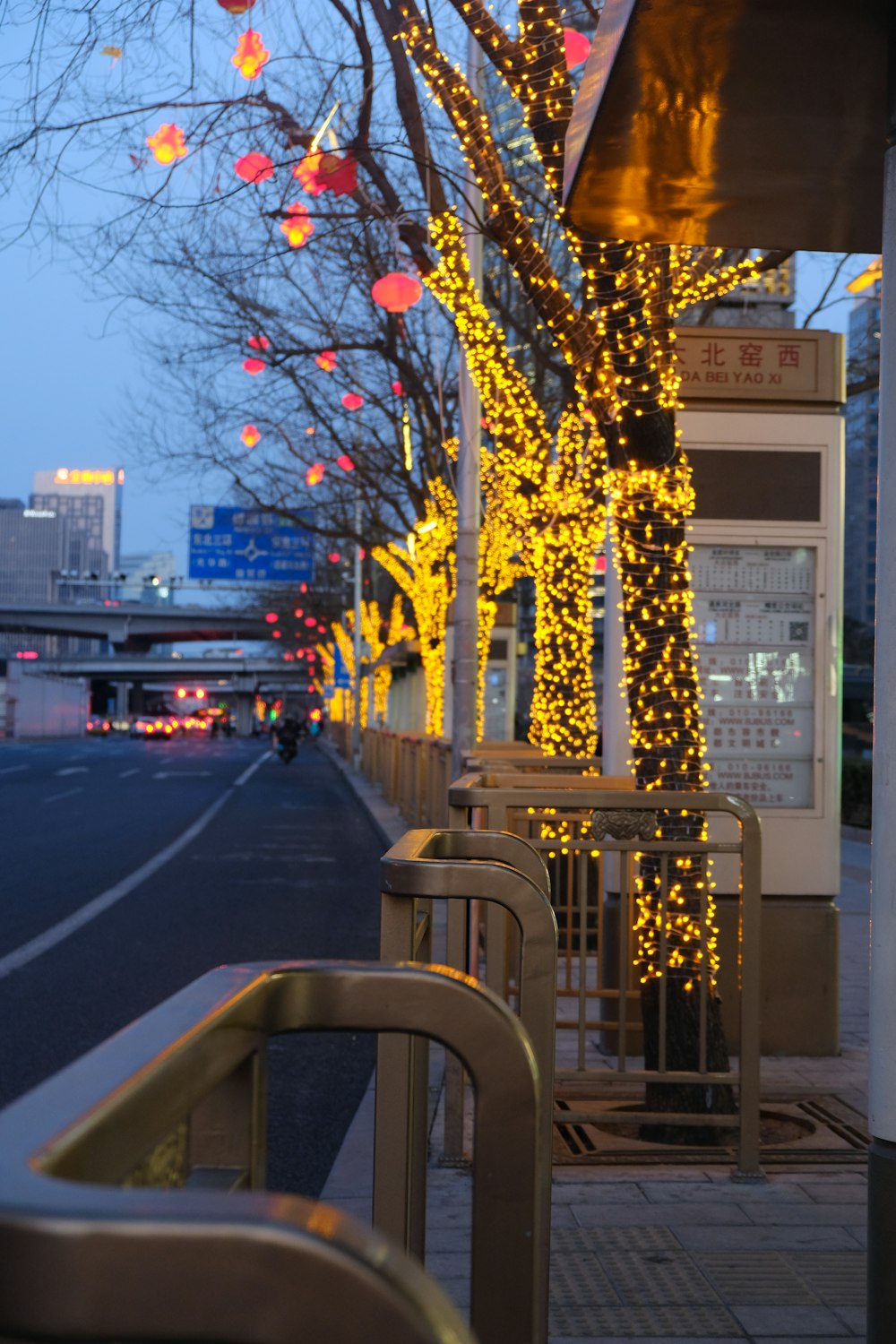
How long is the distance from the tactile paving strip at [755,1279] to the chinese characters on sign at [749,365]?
443 centimetres

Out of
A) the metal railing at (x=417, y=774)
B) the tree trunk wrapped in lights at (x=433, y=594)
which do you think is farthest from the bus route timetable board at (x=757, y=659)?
the tree trunk wrapped in lights at (x=433, y=594)

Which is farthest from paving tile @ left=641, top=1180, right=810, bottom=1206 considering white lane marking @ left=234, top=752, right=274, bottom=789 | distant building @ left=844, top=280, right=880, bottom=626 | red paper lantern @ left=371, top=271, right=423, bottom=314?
distant building @ left=844, top=280, right=880, bottom=626

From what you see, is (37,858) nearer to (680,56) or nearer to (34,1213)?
(680,56)

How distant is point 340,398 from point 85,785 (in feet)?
40.8

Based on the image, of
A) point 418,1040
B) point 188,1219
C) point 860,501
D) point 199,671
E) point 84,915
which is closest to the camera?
point 188,1219

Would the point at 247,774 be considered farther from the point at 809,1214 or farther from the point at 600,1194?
the point at 809,1214

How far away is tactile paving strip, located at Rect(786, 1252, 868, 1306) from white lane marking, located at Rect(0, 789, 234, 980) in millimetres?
6376

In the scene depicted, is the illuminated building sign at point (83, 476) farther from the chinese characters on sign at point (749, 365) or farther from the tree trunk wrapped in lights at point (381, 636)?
the chinese characters on sign at point (749, 365)

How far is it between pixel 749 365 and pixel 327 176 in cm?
279

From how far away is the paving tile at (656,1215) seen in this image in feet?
16.4

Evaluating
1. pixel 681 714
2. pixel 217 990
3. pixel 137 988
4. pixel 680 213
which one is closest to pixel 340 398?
pixel 137 988

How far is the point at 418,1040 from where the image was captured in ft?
10.7

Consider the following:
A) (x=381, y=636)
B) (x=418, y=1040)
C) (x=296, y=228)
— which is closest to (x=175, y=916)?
(x=296, y=228)

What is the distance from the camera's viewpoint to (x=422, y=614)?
26516mm
